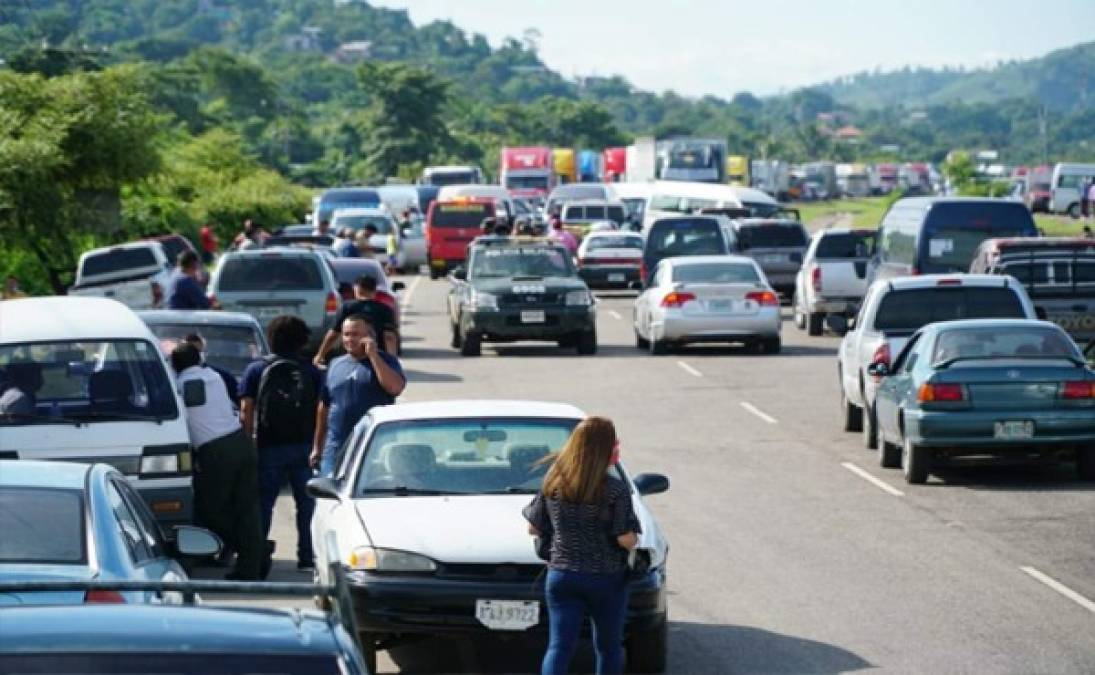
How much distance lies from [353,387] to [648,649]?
4110 millimetres

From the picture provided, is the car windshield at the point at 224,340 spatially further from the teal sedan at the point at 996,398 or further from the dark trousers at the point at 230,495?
the dark trousers at the point at 230,495

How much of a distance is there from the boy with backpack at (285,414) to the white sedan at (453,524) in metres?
2.16

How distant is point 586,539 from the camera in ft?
32.6

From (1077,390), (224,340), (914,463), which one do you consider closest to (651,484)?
(914,463)

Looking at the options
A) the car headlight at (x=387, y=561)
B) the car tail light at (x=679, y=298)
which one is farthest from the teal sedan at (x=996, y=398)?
the car tail light at (x=679, y=298)

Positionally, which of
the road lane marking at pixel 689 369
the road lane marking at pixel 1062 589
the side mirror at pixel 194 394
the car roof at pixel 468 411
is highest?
the car roof at pixel 468 411

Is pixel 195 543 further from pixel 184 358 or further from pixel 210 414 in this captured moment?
pixel 184 358

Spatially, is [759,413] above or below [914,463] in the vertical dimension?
below

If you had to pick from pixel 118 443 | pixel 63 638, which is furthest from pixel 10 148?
pixel 63 638

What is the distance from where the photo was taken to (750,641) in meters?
13.1

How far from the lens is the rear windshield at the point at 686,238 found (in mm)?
44812

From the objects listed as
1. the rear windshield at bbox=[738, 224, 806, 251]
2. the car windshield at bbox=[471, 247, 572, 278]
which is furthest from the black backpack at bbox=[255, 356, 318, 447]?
the rear windshield at bbox=[738, 224, 806, 251]

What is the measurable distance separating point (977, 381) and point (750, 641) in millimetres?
7283

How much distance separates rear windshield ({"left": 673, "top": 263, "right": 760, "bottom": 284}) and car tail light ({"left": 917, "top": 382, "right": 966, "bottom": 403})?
51.5ft
